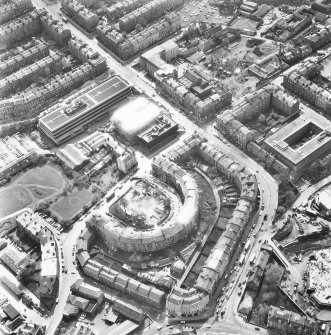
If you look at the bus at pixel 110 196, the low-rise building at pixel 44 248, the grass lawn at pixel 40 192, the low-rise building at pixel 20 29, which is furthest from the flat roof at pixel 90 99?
the low-rise building at pixel 20 29

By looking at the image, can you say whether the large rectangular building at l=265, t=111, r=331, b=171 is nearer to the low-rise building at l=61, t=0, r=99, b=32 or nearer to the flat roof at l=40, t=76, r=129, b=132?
the flat roof at l=40, t=76, r=129, b=132

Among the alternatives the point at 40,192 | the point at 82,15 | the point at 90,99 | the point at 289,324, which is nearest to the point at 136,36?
the point at 82,15

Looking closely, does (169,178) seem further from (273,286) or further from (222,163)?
(273,286)

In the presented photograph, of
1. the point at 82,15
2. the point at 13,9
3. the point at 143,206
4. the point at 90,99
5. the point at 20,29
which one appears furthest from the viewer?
the point at 13,9

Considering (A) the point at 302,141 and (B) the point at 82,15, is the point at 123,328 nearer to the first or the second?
(A) the point at 302,141

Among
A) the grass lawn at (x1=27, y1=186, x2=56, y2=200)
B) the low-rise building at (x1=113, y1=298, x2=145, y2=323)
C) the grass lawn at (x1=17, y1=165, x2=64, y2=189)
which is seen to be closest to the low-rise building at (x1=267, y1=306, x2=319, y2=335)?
the low-rise building at (x1=113, y1=298, x2=145, y2=323)

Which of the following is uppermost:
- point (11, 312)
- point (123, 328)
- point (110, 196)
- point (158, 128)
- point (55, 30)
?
point (55, 30)

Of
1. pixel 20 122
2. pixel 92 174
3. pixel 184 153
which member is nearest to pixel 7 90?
pixel 20 122
